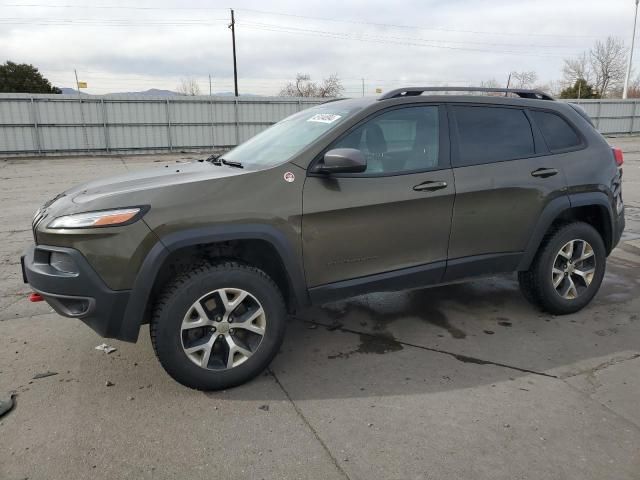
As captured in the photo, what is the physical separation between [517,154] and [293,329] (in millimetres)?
2228

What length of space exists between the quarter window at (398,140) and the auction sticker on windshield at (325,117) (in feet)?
0.74

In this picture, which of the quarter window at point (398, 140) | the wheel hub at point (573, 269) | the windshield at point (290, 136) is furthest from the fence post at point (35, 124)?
the wheel hub at point (573, 269)

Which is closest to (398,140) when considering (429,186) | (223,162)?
(429,186)

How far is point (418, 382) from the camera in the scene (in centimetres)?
315

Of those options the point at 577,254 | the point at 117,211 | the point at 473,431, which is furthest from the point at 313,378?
the point at 577,254

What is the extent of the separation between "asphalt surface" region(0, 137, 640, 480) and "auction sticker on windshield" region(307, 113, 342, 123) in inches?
64.0

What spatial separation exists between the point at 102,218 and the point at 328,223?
1.32 metres

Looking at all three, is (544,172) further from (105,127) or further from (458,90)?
(105,127)

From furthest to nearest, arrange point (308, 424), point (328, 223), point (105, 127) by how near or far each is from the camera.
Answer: point (105, 127), point (328, 223), point (308, 424)

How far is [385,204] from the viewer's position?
3.31m

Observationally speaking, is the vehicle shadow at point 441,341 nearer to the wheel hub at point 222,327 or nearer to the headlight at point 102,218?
the wheel hub at point 222,327

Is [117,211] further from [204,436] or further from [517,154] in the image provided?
[517,154]

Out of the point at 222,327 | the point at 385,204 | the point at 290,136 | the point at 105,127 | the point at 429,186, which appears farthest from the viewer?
the point at 105,127

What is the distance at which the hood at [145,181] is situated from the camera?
2.94 m
